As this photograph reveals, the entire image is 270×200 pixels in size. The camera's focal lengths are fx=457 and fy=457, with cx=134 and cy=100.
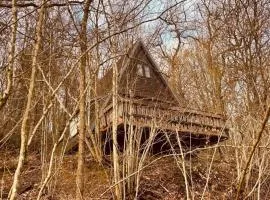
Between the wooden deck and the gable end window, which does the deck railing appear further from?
the gable end window

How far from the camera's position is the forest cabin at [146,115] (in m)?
10.8

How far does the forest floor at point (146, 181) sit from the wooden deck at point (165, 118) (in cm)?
96

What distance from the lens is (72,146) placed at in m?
15.7

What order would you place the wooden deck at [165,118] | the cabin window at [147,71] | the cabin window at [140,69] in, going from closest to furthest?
the wooden deck at [165,118]
the cabin window at [140,69]
the cabin window at [147,71]

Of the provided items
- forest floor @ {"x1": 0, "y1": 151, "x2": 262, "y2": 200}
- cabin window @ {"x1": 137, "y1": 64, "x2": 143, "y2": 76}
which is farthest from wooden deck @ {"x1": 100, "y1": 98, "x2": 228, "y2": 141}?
cabin window @ {"x1": 137, "y1": 64, "x2": 143, "y2": 76}

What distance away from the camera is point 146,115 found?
11.7 m

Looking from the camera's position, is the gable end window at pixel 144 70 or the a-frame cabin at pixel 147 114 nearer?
the a-frame cabin at pixel 147 114

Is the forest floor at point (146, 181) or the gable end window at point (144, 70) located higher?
the gable end window at point (144, 70)

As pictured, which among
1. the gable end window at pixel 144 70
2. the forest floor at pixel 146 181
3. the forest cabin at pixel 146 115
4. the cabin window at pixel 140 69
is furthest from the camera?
the gable end window at pixel 144 70

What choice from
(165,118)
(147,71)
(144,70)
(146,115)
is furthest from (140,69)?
(165,118)

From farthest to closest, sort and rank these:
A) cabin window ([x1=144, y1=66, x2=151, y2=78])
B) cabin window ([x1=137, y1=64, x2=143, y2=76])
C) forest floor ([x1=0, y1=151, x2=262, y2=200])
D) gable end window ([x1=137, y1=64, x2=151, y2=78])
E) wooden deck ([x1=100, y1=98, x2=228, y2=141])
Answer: cabin window ([x1=144, y1=66, x2=151, y2=78])
gable end window ([x1=137, y1=64, x2=151, y2=78])
cabin window ([x1=137, y1=64, x2=143, y2=76])
wooden deck ([x1=100, y1=98, x2=228, y2=141])
forest floor ([x1=0, y1=151, x2=262, y2=200])

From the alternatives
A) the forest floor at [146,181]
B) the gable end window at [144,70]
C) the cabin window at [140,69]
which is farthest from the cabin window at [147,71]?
the forest floor at [146,181]

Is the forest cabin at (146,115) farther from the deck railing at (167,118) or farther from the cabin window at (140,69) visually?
the cabin window at (140,69)

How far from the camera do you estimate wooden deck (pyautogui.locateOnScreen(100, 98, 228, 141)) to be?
1071cm
